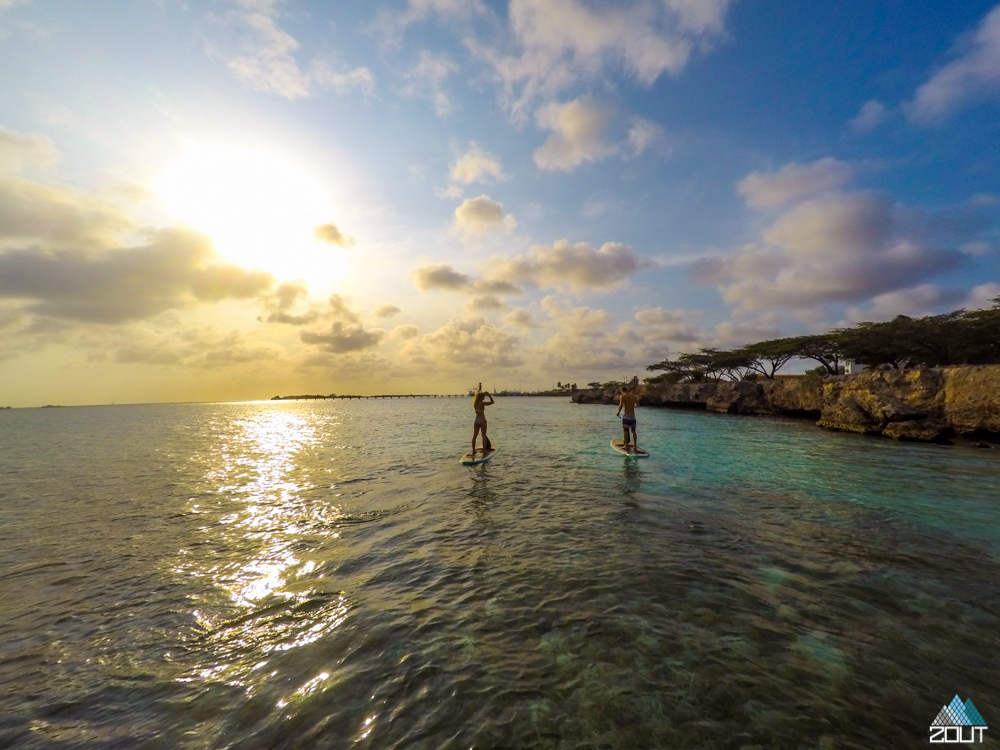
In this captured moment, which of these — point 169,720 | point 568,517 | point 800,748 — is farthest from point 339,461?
point 800,748

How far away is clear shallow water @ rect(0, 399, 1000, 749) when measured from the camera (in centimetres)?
417

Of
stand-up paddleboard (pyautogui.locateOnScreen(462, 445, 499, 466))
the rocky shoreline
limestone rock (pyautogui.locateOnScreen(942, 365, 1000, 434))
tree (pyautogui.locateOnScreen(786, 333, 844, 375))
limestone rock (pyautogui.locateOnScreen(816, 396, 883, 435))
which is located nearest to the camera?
stand-up paddleboard (pyautogui.locateOnScreen(462, 445, 499, 466))

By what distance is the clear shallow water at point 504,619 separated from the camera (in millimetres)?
4172

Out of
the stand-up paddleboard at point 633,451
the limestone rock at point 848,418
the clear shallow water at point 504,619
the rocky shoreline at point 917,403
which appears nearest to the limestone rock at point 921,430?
the rocky shoreline at point 917,403

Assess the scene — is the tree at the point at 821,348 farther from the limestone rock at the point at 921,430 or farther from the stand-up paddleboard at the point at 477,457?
the stand-up paddleboard at the point at 477,457

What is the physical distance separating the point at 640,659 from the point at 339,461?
878 inches

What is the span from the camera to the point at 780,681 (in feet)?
15.2

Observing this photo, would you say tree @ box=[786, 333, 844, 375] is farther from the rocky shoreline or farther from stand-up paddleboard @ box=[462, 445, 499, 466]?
stand-up paddleboard @ box=[462, 445, 499, 466]

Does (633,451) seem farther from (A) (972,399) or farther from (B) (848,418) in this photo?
(A) (972,399)

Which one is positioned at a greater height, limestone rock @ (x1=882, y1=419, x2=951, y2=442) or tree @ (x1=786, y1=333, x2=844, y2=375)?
tree @ (x1=786, y1=333, x2=844, y2=375)

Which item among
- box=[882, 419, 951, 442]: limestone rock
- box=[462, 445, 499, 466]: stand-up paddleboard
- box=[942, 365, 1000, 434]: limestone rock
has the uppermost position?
box=[942, 365, 1000, 434]: limestone rock

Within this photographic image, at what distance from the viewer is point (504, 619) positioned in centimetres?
610

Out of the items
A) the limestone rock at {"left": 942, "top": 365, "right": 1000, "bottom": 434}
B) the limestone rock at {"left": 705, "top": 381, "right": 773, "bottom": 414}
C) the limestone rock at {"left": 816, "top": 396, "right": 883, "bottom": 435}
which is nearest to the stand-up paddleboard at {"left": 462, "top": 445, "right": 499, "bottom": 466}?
the limestone rock at {"left": 816, "top": 396, "right": 883, "bottom": 435}

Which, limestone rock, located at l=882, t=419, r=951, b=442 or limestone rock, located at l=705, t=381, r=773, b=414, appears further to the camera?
limestone rock, located at l=705, t=381, r=773, b=414
